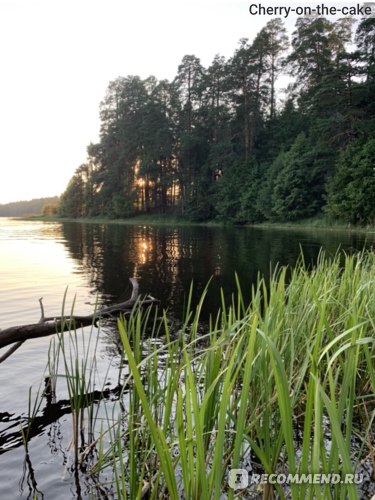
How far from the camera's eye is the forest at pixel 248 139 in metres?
38.9

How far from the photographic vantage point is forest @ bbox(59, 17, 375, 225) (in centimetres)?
3894

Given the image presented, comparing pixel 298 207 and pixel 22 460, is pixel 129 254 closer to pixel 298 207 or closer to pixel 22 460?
pixel 22 460

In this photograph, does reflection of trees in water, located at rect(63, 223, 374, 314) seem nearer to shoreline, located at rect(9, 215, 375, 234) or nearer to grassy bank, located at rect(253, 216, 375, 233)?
grassy bank, located at rect(253, 216, 375, 233)

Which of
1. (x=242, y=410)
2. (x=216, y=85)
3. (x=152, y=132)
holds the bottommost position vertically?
(x=242, y=410)

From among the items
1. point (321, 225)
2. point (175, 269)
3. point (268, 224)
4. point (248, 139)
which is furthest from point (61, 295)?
point (248, 139)

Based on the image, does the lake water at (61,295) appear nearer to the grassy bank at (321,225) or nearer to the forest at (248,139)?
the grassy bank at (321,225)

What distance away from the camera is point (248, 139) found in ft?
187

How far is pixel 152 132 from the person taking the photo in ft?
219

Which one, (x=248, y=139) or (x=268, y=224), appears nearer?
(x=268, y=224)

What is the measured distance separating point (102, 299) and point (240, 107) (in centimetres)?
5237

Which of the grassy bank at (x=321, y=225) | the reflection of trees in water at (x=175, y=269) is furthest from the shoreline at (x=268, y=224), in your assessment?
the reflection of trees in water at (x=175, y=269)

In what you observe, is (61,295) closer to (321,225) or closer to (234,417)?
(234,417)

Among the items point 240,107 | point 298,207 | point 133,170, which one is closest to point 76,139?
point 133,170

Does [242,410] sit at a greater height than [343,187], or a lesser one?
lesser
